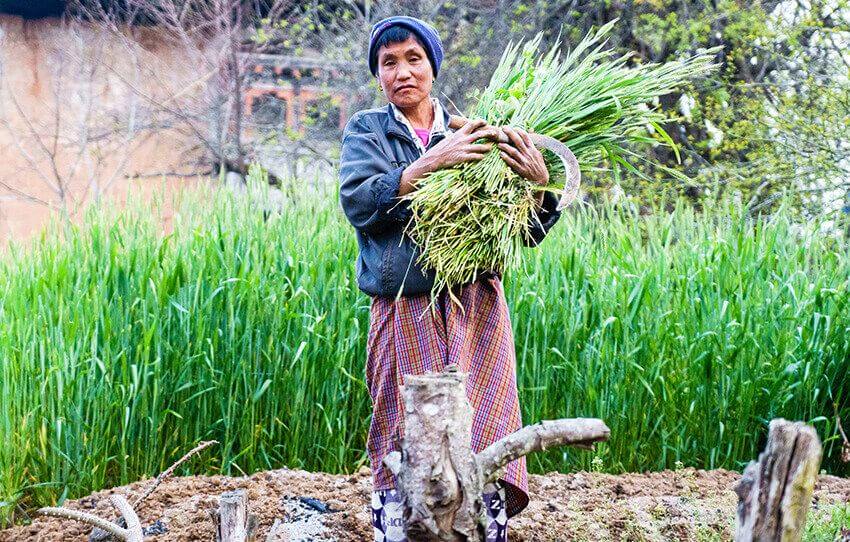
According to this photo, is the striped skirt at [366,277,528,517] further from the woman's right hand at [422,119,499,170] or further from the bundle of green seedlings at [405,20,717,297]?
the woman's right hand at [422,119,499,170]

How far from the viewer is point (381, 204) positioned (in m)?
2.14

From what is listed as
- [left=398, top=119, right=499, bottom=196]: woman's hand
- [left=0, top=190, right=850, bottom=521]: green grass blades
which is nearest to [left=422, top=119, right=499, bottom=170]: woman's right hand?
[left=398, top=119, right=499, bottom=196]: woman's hand

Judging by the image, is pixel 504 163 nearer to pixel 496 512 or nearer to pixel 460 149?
pixel 460 149

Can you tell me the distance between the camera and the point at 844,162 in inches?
243

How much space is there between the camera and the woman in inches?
85.6

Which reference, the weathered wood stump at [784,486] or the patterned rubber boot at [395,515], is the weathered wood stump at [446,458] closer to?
the weathered wood stump at [784,486]

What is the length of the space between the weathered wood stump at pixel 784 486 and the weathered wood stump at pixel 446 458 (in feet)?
0.77

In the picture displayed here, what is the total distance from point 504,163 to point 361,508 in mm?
1426

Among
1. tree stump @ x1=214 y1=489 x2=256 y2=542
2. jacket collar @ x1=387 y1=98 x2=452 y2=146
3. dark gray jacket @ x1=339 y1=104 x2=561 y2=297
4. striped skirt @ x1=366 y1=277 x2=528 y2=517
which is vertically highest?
jacket collar @ x1=387 y1=98 x2=452 y2=146

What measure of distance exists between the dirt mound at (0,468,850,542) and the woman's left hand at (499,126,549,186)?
1335 mm

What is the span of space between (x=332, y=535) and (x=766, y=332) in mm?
2321

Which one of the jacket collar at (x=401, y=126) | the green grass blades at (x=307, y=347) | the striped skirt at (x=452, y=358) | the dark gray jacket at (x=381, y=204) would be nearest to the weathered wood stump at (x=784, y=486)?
the striped skirt at (x=452, y=358)

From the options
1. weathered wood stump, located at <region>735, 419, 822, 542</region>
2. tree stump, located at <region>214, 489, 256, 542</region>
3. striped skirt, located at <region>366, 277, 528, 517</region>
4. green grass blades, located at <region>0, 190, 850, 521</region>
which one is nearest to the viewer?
weathered wood stump, located at <region>735, 419, 822, 542</region>

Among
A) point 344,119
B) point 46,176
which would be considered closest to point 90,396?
point 344,119
